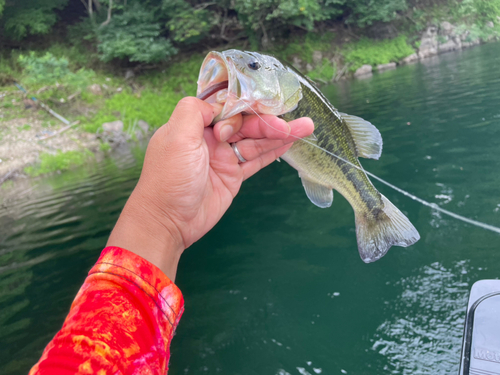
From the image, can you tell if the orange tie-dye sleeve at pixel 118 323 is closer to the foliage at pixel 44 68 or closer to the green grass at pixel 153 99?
the green grass at pixel 153 99

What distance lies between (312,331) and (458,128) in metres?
6.17

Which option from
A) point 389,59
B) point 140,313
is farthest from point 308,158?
point 389,59

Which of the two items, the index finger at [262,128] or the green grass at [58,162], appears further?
the green grass at [58,162]

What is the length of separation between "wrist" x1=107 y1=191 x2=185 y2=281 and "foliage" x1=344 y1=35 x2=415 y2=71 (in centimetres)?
2461

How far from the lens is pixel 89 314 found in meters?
1.31

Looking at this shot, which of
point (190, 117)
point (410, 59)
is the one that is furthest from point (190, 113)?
point (410, 59)

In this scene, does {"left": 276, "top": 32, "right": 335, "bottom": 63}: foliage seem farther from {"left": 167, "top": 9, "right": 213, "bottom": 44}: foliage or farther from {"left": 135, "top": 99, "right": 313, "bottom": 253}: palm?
{"left": 135, "top": 99, "right": 313, "bottom": 253}: palm

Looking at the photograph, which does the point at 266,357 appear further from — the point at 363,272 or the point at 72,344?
the point at 72,344

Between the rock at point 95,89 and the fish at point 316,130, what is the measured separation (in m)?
19.1

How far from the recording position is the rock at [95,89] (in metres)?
18.5

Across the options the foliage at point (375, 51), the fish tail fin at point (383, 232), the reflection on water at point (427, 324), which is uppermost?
the fish tail fin at point (383, 232)

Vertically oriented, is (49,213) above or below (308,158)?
below

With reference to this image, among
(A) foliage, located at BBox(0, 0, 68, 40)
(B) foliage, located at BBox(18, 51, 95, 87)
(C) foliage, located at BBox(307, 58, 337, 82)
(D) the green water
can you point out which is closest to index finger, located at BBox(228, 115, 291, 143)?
(D) the green water

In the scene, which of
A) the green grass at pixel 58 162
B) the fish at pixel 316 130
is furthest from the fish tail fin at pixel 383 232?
the green grass at pixel 58 162
